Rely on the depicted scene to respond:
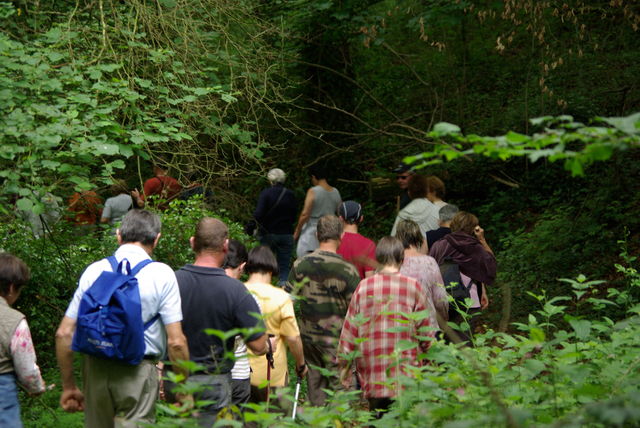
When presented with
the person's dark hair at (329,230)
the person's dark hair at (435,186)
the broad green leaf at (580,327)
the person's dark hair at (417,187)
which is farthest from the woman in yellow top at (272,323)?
the person's dark hair at (435,186)

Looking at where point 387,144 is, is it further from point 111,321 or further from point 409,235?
point 111,321

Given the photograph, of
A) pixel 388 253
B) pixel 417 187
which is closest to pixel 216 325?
pixel 388 253

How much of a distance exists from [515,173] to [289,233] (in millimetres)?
5579

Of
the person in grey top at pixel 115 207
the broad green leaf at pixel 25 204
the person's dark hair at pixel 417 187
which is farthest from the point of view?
the person in grey top at pixel 115 207

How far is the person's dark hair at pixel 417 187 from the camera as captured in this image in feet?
28.9

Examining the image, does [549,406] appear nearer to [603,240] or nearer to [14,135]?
[14,135]

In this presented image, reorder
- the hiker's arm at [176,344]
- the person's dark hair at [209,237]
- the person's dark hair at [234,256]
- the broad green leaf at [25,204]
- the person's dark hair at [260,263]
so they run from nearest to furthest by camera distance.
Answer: the hiker's arm at [176,344] → the person's dark hair at [209,237] → the broad green leaf at [25,204] → the person's dark hair at [260,263] → the person's dark hair at [234,256]

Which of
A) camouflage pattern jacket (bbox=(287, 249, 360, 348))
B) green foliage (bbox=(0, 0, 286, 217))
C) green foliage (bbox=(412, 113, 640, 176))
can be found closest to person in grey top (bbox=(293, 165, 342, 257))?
green foliage (bbox=(0, 0, 286, 217))

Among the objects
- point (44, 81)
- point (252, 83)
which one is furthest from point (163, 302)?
point (252, 83)

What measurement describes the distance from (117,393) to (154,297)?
58 centimetres

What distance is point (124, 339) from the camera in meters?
4.30

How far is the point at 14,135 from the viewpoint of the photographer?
5520 mm

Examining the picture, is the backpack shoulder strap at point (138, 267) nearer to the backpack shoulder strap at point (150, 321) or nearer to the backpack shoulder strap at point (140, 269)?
the backpack shoulder strap at point (140, 269)

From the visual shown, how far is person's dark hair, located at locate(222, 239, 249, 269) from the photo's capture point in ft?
19.3
